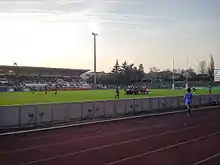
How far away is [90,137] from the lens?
13211 mm

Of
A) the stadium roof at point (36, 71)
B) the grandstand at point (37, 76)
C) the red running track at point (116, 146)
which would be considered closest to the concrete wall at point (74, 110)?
the red running track at point (116, 146)

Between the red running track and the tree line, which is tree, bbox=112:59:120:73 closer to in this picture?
the tree line

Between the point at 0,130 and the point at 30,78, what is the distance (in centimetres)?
8536

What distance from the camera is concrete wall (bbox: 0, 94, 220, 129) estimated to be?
15984 millimetres

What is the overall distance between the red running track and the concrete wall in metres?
2.13

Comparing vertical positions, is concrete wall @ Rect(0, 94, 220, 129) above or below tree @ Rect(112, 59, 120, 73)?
below

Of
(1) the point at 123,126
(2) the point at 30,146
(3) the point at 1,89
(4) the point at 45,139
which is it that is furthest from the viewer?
(3) the point at 1,89

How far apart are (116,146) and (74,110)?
8.02 m

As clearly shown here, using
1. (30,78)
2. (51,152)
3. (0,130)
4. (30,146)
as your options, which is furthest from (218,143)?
(30,78)

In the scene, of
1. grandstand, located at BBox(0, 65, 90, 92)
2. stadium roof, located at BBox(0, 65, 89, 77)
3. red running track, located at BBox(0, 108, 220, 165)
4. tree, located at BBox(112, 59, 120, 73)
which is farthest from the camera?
tree, located at BBox(112, 59, 120, 73)

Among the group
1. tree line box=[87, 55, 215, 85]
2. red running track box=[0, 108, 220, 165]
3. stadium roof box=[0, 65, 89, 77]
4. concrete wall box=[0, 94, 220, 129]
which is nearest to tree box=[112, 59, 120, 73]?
tree line box=[87, 55, 215, 85]

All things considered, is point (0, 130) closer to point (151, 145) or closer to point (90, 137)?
point (90, 137)

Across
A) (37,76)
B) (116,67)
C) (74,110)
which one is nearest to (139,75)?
(116,67)

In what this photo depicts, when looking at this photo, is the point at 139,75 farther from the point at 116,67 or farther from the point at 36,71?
the point at 36,71
